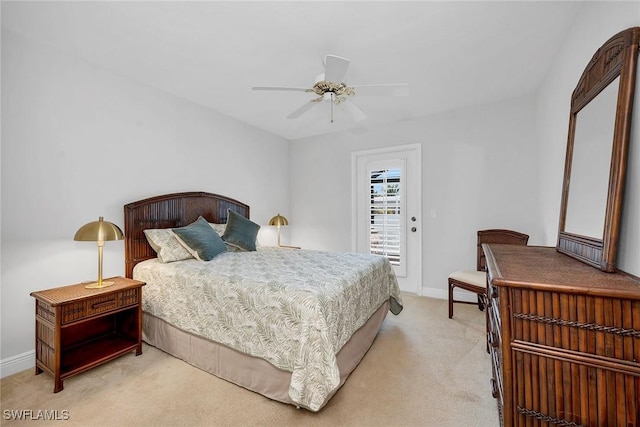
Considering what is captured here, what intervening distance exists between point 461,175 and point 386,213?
45.6 inches

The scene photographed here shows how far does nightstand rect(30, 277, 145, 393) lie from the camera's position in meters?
1.87

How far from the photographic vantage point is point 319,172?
4828 mm

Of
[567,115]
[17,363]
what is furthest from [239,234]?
[567,115]

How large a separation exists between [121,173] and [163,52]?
124 centimetres

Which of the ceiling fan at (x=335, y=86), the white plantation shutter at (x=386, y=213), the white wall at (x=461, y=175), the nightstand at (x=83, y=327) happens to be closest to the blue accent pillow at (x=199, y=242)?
the nightstand at (x=83, y=327)

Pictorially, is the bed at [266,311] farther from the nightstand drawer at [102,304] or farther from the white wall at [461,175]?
the white wall at [461,175]

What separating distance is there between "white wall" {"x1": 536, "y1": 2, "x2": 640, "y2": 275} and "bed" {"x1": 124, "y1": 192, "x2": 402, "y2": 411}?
146 centimetres

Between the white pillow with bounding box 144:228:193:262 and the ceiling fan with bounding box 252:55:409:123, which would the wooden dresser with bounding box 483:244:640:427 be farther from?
the white pillow with bounding box 144:228:193:262

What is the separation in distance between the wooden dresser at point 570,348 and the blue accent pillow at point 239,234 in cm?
274

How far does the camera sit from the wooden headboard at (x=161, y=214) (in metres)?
2.74

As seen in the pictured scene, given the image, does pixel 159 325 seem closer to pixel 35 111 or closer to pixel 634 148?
pixel 35 111

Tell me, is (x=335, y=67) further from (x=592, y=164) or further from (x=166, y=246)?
(x=166, y=246)

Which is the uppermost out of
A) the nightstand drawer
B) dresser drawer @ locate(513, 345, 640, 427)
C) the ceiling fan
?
the ceiling fan

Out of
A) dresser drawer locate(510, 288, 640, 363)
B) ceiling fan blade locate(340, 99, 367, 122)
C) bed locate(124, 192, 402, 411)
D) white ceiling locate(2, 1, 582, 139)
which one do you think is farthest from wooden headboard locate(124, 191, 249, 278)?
dresser drawer locate(510, 288, 640, 363)
